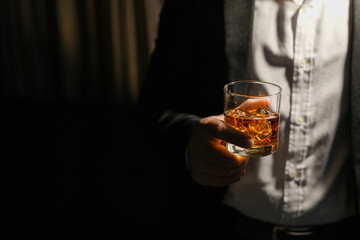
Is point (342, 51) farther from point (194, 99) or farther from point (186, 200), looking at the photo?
point (186, 200)

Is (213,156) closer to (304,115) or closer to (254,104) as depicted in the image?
(254,104)

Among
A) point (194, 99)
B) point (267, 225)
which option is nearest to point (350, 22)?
point (194, 99)

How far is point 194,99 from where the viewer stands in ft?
4.44

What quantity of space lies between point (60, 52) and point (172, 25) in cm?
176

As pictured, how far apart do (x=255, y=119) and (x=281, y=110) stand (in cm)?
31

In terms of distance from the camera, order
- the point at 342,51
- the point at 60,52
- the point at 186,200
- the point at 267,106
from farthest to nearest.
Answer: the point at 60,52 < the point at 186,200 < the point at 342,51 < the point at 267,106

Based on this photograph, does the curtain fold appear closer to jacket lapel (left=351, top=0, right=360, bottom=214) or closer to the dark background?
the dark background

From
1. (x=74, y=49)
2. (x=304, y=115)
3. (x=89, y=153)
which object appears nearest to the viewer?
(x=304, y=115)

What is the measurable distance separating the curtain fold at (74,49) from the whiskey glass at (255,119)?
5.84 feet

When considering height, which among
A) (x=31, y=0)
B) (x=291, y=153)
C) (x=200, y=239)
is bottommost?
(x=200, y=239)

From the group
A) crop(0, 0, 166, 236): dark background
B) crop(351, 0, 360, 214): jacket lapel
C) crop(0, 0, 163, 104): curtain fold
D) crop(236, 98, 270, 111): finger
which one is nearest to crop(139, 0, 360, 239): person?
crop(351, 0, 360, 214): jacket lapel

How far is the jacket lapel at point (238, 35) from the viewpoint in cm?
117

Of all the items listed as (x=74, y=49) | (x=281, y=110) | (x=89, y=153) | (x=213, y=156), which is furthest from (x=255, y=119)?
(x=74, y=49)

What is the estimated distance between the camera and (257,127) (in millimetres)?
893
